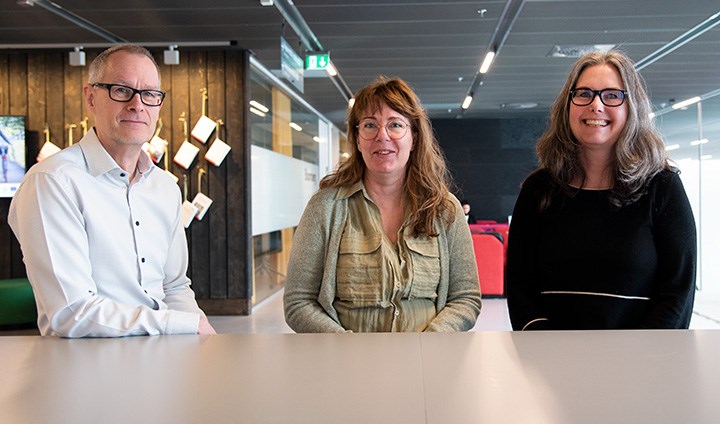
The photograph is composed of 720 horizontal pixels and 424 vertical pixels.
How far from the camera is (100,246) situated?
163cm

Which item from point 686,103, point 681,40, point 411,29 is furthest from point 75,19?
point 686,103

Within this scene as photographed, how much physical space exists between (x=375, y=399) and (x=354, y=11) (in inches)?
214

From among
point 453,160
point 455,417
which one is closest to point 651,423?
point 455,417

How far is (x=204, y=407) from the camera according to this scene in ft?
2.61

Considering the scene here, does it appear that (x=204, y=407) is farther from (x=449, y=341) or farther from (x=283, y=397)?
(x=449, y=341)

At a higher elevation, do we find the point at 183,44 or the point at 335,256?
the point at 183,44

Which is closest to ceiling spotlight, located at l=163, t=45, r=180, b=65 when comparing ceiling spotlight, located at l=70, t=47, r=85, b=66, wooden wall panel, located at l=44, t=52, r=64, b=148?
ceiling spotlight, located at l=70, t=47, r=85, b=66

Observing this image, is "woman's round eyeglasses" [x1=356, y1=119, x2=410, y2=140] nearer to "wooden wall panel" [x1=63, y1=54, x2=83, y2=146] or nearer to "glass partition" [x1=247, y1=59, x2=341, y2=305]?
"glass partition" [x1=247, y1=59, x2=341, y2=305]

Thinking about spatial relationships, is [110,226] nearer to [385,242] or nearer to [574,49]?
[385,242]

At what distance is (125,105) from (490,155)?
14663 mm

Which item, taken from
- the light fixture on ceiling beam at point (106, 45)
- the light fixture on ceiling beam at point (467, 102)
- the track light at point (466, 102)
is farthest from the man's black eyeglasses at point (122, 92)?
the track light at point (466, 102)

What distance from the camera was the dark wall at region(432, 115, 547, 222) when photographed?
15.7 meters

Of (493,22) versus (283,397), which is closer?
(283,397)

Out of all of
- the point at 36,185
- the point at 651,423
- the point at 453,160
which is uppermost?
the point at 453,160
